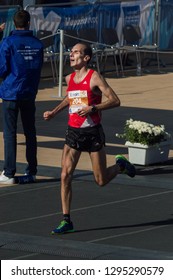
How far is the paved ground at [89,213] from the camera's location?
10570 millimetres

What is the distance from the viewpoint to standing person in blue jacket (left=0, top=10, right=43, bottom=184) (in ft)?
45.6

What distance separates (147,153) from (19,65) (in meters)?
2.37

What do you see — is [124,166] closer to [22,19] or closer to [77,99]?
[77,99]

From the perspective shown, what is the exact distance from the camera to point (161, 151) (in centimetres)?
1540

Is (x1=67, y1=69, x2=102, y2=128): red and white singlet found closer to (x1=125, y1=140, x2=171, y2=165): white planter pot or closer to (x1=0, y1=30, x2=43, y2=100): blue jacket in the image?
(x1=0, y1=30, x2=43, y2=100): blue jacket

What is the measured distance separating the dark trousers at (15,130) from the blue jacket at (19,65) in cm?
12

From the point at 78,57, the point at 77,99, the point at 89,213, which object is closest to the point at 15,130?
the point at 89,213

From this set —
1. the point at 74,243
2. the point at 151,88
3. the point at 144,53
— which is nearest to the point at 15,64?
the point at 74,243

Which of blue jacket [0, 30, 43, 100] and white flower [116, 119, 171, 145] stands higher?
blue jacket [0, 30, 43, 100]

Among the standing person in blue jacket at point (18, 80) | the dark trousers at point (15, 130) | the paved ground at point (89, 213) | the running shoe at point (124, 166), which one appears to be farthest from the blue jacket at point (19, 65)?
the running shoe at point (124, 166)

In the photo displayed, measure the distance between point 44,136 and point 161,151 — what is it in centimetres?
304

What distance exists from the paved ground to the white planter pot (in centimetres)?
10

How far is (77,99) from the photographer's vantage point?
1153 cm

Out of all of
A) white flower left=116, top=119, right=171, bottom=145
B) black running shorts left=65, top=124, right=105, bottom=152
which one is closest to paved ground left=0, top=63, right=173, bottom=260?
white flower left=116, top=119, right=171, bottom=145
